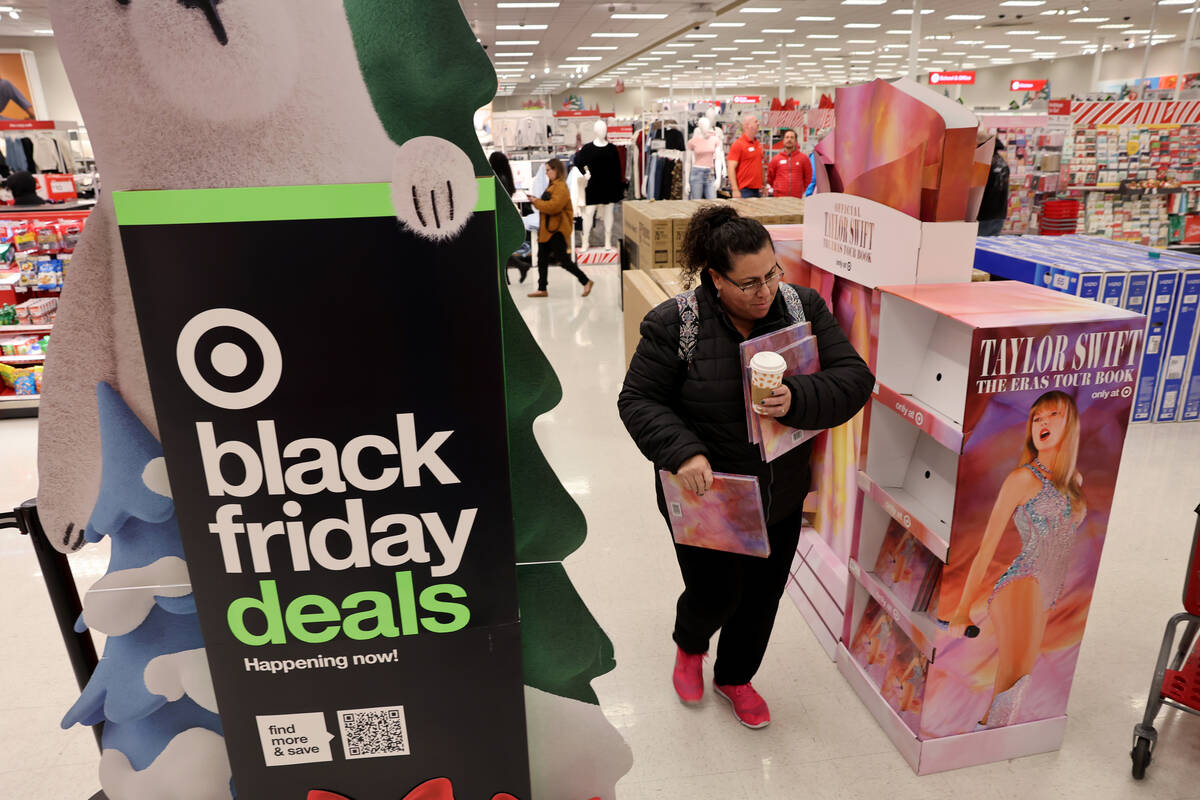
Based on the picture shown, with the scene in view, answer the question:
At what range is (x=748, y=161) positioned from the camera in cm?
996

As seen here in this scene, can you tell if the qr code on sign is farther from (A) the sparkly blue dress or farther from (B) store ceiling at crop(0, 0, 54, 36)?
(B) store ceiling at crop(0, 0, 54, 36)

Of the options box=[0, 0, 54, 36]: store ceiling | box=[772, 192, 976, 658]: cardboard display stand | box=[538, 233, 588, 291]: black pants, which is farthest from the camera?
box=[0, 0, 54, 36]: store ceiling

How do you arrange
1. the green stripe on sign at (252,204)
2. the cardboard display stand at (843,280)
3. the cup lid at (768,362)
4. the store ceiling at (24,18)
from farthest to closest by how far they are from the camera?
1. the store ceiling at (24,18)
2. the cardboard display stand at (843,280)
3. the cup lid at (768,362)
4. the green stripe on sign at (252,204)

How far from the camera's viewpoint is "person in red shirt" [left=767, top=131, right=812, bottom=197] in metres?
9.23

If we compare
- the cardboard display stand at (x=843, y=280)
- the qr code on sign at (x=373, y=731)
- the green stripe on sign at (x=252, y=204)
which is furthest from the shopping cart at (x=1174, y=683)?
the green stripe on sign at (x=252, y=204)

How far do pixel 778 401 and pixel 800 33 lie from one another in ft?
56.4

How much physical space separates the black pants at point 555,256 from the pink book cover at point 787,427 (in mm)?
6595

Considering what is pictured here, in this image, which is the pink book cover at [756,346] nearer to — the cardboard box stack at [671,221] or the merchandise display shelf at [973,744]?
the merchandise display shelf at [973,744]

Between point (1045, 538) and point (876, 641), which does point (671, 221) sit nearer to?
point (876, 641)

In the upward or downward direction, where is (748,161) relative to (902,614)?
upward

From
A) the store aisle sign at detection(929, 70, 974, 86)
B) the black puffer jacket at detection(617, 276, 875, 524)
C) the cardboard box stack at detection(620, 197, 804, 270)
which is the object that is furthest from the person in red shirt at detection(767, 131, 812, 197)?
the black puffer jacket at detection(617, 276, 875, 524)

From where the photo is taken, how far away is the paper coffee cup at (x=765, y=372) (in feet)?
5.83

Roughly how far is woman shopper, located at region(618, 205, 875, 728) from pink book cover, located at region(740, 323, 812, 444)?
0.06 m

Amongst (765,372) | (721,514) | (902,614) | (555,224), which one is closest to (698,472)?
(721,514)
